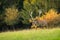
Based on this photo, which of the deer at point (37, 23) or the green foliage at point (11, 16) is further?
the green foliage at point (11, 16)

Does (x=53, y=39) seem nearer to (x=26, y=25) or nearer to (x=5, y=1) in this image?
(x=26, y=25)

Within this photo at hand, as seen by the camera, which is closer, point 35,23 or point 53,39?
point 53,39

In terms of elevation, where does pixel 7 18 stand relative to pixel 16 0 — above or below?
below

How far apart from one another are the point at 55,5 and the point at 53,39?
26.0m

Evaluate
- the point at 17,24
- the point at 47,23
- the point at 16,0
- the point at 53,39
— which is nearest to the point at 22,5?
the point at 16,0

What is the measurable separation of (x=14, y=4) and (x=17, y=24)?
144 inches

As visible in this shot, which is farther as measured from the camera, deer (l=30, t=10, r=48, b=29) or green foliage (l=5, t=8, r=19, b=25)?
green foliage (l=5, t=8, r=19, b=25)

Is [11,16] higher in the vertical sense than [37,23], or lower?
higher

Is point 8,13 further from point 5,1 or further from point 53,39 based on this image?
point 53,39

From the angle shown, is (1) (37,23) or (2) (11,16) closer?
(1) (37,23)

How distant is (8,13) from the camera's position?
121 ft

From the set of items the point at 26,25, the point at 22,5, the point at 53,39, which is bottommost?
the point at 26,25

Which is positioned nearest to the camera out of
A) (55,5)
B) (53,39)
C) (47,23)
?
(53,39)

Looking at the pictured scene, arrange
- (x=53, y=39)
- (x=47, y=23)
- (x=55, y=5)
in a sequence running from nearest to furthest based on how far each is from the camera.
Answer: (x=53, y=39), (x=47, y=23), (x=55, y=5)
